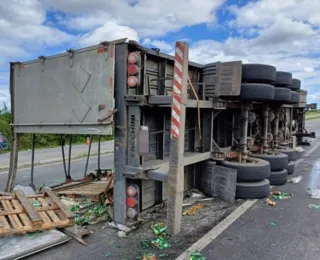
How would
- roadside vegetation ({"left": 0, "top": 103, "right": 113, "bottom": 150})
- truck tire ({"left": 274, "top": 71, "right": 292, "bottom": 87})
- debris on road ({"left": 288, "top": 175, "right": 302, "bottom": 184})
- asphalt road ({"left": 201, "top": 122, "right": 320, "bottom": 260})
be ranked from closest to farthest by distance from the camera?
asphalt road ({"left": 201, "top": 122, "right": 320, "bottom": 260})
truck tire ({"left": 274, "top": 71, "right": 292, "bottom": 87})
debris on road ({"left": 288, "top": 175, "right": 302, "bottom": 184})
roadside vegetation ({"left": 0, "top": 103, "right": 113, "bottom": 150})

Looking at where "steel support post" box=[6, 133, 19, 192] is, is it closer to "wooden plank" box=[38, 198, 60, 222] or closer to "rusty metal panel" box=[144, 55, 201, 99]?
"wooden plank" box=[38, 198, 60, 222]

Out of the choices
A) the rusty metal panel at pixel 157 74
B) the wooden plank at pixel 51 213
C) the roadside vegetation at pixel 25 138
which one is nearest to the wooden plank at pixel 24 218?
the wooden plank at pixel 51 213

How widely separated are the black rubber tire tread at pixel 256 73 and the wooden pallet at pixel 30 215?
13.4 feet

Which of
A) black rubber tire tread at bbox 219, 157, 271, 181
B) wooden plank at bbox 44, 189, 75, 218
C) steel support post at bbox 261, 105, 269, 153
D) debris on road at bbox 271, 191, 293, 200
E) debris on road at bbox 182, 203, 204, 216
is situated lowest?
debris on road at bbox 182, 203, 204, 216

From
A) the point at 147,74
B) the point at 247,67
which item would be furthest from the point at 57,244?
the point at 247,67

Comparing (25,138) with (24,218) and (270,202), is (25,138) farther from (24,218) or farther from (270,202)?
(270,202)

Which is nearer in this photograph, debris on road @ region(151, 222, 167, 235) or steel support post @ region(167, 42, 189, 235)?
steel support post @ region(167, 42, 189, 235)

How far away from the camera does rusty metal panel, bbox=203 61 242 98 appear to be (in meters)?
5.17

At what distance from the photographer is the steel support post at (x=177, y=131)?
11.7ft

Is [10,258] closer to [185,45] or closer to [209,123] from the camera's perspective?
[185,45]

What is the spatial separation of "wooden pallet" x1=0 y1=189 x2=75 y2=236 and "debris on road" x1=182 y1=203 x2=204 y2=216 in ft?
6.23

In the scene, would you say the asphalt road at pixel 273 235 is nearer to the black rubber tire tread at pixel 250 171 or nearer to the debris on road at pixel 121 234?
the black rubber tire tread at pixel 250 171

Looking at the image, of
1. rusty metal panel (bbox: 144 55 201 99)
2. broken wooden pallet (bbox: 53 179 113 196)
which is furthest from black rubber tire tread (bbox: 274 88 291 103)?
broken wooden pallet (bbox: 53 179 113 196)

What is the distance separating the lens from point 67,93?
4.47 meters
